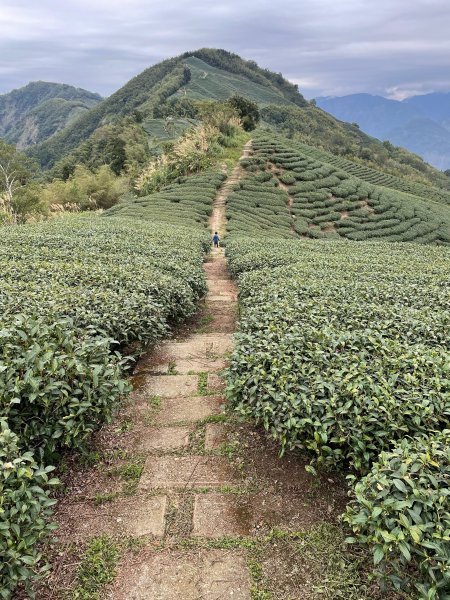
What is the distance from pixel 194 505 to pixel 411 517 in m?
1.78

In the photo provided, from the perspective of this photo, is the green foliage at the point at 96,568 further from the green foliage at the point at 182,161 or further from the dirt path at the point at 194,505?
the green foliage at the point at 182,161

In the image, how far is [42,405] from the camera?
334 cm

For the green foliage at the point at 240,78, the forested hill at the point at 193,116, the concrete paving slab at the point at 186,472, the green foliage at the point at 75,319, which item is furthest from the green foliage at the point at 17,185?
the green foliage at the point at 240,78

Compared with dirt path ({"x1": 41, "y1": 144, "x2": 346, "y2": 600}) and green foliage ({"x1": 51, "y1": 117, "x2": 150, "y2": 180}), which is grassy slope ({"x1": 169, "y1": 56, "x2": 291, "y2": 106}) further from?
dirt path ({"x1": 41, "y1": 144, "x2": 346, "y2": 600})

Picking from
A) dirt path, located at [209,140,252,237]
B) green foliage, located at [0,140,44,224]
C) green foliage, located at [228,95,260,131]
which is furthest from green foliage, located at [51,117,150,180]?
dirt path, located at [209,140,252,237]

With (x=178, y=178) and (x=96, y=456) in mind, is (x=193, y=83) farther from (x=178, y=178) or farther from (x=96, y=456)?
(x=96, y=456)

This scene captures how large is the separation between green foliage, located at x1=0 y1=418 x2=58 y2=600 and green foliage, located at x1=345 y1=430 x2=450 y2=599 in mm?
1982

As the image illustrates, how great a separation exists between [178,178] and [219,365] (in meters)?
30.0

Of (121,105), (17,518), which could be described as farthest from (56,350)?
(121,105)

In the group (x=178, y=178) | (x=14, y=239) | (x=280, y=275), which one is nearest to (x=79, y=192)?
(x=178, y=178)

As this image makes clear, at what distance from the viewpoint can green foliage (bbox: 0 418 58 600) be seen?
2.36 meters

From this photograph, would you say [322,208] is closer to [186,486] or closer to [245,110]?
[245,110]

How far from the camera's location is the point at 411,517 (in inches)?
94.9

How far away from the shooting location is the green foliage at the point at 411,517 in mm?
2279
